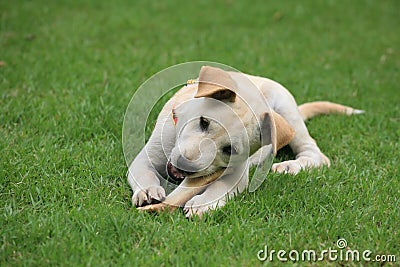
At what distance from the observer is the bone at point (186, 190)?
368 centimetres

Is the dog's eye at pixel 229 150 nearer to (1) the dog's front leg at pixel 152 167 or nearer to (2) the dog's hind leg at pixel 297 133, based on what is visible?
(1) the dog's front leg at pixel 152 167

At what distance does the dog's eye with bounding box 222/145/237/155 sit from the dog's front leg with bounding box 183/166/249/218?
0.26 m

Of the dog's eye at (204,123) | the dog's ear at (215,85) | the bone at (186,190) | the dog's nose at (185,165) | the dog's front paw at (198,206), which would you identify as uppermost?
the dog's ear at (215,85)

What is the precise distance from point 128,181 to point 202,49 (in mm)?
3718

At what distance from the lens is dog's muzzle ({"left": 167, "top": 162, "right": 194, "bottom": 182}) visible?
3608 mm

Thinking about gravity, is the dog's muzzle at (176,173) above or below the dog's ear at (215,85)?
below

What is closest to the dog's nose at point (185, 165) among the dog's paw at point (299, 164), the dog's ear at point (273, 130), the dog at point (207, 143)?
the dog at point (207, 143)

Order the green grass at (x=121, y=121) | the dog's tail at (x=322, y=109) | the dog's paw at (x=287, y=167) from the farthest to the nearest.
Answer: the dog's tail at (x=322, y=109)
the dog's paw at (x=287, y=167)
the green grass at (x=121, y=121)

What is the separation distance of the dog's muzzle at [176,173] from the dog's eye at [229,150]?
26cm

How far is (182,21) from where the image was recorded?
8.58m

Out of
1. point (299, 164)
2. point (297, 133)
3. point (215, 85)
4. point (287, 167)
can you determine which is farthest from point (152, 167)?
point (297, 133)

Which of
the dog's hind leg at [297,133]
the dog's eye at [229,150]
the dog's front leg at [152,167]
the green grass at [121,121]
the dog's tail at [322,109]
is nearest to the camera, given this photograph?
the green grass at [121,121]

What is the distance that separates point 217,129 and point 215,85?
301mm

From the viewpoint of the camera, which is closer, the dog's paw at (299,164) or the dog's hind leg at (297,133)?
the dog's paw at (299,164)
